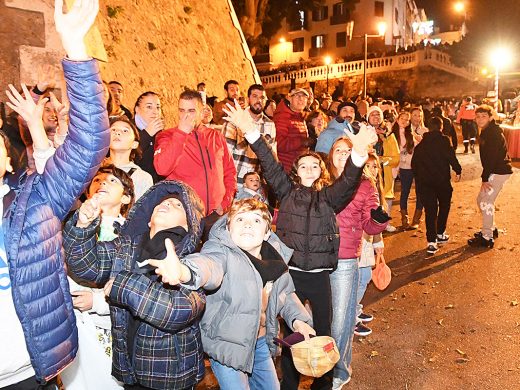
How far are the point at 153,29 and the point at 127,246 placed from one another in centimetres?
1022

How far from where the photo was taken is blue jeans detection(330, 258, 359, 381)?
4387 mm

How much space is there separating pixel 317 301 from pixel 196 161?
6.05 ft

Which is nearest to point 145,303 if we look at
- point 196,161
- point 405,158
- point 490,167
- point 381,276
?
point 196,161

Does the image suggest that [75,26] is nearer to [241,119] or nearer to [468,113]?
[241,119]

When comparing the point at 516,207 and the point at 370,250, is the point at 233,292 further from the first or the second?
the point at 516,207

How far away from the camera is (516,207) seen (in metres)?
11.4

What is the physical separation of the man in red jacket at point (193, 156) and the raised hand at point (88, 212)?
7.61 feet

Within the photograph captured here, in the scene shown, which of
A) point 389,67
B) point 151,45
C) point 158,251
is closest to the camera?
point 158,251

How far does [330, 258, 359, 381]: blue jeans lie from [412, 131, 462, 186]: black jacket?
454 cm

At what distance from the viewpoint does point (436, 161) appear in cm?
848

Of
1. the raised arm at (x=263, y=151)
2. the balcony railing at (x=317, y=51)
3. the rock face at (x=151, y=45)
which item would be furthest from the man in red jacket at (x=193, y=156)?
the balcony railing at (x=317, y=51)

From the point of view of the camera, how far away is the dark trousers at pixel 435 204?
8.34 m

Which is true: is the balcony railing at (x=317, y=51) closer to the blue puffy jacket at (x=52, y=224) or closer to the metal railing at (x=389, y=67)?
the metal railing at (x=389, y=67)

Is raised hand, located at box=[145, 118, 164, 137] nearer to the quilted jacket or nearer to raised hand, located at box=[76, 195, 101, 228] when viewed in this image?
the quilted jacket
